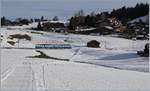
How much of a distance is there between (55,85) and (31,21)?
176 metres

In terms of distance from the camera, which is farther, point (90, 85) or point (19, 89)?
point (90, 85)

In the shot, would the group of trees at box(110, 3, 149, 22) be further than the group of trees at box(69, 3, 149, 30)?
Yes

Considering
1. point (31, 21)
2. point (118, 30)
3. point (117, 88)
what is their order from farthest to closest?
point (31, 21), point (118, 30), point (117, 88)

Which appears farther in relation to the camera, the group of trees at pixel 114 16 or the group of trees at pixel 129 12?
the group of trees at pixel 129 12

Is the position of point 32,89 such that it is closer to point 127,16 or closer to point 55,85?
point 55,85

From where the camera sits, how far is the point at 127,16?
147 m

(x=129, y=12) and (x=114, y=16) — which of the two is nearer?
(x=114, y=16)

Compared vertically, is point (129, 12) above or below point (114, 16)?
above

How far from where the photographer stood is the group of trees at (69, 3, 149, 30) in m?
126

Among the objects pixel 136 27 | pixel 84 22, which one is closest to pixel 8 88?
pixel 136 27

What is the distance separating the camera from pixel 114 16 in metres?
146

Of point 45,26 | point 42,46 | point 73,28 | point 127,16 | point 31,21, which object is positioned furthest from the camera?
point 31,21

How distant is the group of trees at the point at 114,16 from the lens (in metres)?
126

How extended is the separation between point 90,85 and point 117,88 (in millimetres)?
1119
